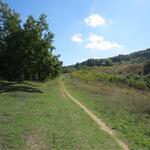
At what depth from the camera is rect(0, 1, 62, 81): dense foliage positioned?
3984 cm

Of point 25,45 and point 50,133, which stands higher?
point 25,45

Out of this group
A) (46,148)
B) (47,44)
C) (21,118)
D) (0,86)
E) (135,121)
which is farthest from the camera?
(47,44)

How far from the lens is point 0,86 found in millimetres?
37969

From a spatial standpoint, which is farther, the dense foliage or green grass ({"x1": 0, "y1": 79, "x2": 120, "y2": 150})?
the dense foliage

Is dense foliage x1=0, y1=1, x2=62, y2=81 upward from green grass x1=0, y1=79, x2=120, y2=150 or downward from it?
upward

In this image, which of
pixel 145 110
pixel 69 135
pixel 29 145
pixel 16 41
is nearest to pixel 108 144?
pixel 69 135

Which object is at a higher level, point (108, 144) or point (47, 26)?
point (47, 26)

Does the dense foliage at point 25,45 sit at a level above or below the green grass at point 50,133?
above

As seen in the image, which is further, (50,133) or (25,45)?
(25,45)

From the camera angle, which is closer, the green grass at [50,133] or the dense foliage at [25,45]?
the green grass at [50,133]

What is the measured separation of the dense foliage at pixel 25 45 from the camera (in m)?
39.8

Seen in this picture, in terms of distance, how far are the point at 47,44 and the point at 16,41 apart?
3503mm

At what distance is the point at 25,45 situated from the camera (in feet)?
130

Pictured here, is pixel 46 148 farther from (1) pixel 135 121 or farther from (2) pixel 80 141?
(1) pixel 135 121
